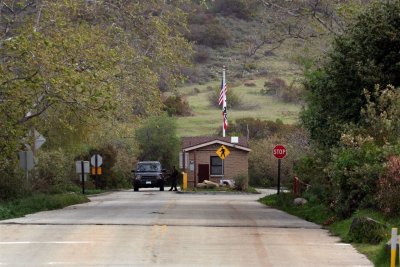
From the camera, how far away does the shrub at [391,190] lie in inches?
789

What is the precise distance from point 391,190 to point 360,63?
720 cm

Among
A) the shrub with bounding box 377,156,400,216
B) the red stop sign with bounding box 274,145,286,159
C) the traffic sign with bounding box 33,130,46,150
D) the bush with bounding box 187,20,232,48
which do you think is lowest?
the shrub with bounding box 377,156,400,216

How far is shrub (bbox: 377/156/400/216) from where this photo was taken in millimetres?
20047

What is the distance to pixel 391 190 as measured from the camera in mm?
20203

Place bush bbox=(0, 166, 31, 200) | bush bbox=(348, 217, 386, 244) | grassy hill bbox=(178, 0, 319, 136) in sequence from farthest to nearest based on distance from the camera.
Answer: grassy hill bbox=(178, 0, 319, 136)
bush bbox=(0, 166, 31, 200)
bush bbox=(348, 217, 386, 244)

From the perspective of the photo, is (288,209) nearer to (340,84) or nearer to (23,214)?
(340,84)

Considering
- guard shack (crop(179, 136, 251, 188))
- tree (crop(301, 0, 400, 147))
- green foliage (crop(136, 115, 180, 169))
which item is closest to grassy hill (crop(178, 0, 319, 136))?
green foliage (crop(136, 115, 180, 169))

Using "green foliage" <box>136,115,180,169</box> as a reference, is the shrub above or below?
below

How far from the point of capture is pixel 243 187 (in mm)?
57000

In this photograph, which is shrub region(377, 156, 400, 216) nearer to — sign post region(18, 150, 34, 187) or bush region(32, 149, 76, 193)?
sign post region(18, 150, 34, 187)

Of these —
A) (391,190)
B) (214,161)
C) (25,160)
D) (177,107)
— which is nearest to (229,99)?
(177,107)

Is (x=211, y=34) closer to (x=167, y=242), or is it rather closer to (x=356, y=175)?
(x=356, y=175)

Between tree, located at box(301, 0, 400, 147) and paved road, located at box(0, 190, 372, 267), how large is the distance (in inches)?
164

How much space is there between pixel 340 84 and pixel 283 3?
19.7 ft
